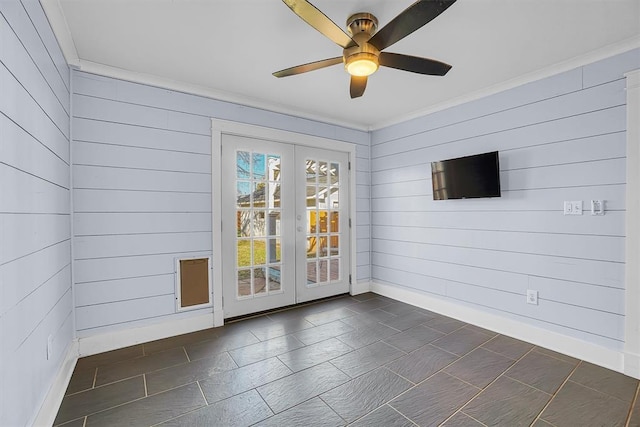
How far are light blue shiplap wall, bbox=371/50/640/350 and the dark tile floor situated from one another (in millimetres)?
451

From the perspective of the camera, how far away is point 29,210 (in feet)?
5.04

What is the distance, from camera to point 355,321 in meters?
3.29

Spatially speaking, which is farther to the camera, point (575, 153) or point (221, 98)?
point (221, 98)

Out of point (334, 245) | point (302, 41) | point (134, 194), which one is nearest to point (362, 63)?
point (302, 41)

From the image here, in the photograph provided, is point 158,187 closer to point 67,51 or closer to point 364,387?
point 67,51

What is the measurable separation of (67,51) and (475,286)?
424cm

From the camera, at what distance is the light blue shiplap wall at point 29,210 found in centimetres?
126

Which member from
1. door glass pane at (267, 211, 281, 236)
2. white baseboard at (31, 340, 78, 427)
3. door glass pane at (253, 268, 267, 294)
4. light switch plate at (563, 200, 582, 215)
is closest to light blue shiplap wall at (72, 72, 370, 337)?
white baseboard at (31, 340, 78, 427)

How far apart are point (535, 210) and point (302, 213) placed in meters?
2.47

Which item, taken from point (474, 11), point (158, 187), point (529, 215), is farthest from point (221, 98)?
point (529, 215)

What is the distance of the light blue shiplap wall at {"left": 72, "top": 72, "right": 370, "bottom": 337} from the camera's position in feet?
8.36

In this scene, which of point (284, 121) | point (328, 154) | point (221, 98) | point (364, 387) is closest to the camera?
point (364, 387)

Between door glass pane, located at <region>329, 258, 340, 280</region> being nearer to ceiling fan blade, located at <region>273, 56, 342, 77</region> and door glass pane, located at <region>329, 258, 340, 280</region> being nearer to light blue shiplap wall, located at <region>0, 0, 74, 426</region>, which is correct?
ceiling fan blade, located at <region>273, 56, 342, 77</region>

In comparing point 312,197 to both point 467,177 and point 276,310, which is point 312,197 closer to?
point 276,310
